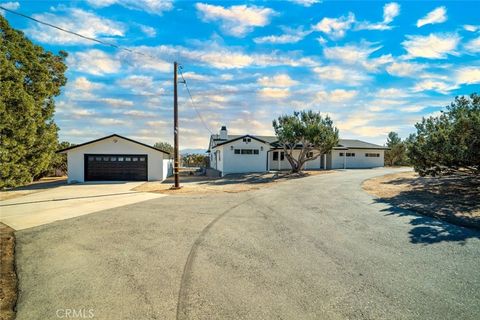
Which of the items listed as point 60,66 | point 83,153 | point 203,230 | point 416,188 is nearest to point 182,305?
point 203,230

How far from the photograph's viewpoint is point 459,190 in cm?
1200

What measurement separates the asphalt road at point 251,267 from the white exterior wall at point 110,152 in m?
13.9

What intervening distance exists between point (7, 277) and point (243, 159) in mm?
22033

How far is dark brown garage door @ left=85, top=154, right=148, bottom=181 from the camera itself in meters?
21.2

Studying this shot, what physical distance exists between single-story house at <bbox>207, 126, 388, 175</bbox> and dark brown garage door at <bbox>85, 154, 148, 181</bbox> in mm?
7979

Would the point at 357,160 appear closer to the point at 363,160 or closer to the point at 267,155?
the point at 363,160

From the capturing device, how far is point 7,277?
4.39 meters

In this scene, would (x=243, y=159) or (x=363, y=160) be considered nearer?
(x=243, y=159)

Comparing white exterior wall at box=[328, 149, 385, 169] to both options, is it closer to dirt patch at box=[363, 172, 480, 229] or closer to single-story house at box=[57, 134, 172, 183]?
dirt patch at box=[363, 172, 480, 229]

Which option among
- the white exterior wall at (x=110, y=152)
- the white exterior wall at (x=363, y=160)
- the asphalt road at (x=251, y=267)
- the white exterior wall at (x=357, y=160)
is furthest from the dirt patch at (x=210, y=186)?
the white exterior wall at (x=363, y=160)

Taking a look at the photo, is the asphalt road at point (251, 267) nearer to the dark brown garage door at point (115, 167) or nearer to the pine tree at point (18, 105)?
the pine tree at point (18, 105)

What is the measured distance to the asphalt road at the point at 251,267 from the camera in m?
3.48

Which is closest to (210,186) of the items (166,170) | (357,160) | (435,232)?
(166,170)

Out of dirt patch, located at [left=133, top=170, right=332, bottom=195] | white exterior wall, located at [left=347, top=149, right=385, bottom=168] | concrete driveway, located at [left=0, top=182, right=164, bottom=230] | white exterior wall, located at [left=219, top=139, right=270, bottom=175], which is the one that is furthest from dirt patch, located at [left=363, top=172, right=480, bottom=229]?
white exterior wall, located at [left=347, top=149, right=385, bottom=168]
